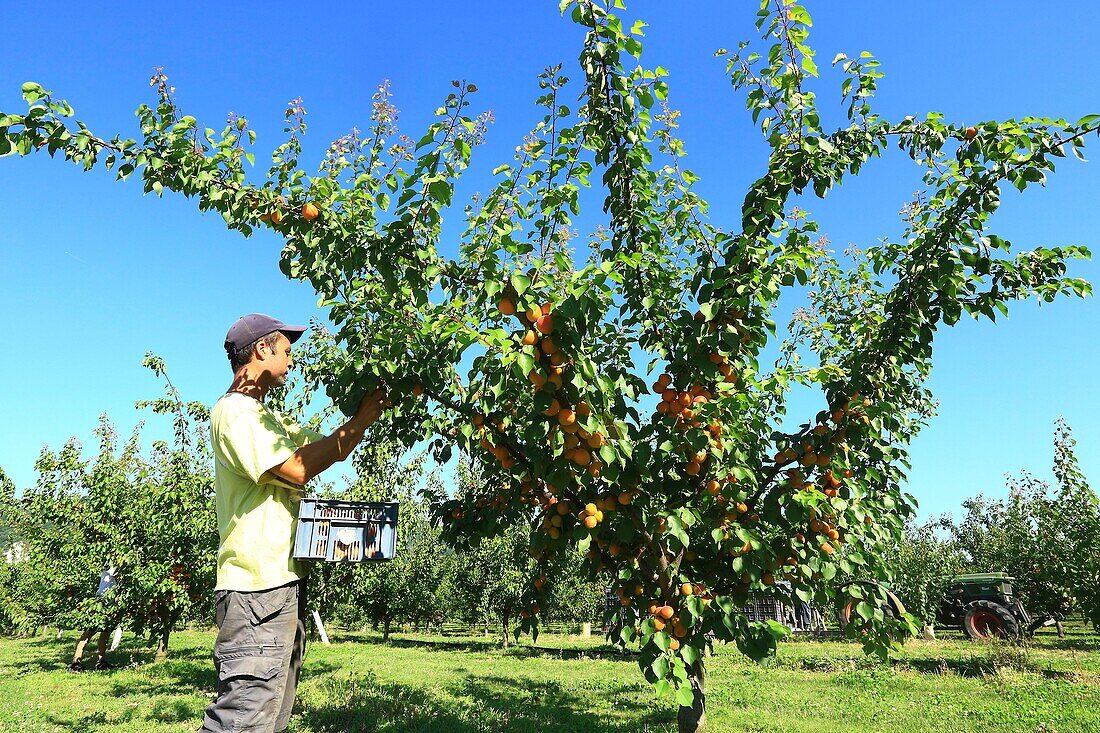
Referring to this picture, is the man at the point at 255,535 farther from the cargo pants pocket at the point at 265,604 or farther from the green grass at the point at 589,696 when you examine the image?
the green grass at the point at 589,696

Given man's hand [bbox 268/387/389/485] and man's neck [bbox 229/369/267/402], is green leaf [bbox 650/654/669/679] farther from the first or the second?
man's neck [bbox 229/369/267/402]

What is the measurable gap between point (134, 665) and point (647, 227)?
1518 cm

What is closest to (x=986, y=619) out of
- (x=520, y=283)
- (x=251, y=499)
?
(x=520, y=283)

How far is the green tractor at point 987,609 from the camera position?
56.6 ft

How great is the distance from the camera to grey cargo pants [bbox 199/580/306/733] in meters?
2.14

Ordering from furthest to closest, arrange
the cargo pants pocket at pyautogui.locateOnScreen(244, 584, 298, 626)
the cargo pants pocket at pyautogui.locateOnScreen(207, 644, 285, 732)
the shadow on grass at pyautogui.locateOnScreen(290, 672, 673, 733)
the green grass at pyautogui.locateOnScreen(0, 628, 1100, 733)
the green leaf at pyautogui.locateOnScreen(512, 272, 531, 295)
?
1. the green grass at pyautogui.locateOnScreen(0, 628, 1100, 733)
2. the shadow on grass at pyautogui.locateOnScreen(290, 672, 673, 733)
3. the green leaf at pyautogui.locateOnScreen(512, 272, 531, 295)
4. the cargo pants pocket at pyautogui.locateOnScreen(244, 584, 298, 626)
5. the cargo pants pocket at pyautogui.locateOnScreen(207, 644, 285, 732)

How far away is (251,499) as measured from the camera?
7.97ft

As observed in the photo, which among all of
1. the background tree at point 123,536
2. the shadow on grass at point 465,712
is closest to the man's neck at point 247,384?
the shadow on grass at point 465,712

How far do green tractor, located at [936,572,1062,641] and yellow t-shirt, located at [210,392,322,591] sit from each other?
777 inches

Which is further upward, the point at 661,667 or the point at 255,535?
the point at 255,535

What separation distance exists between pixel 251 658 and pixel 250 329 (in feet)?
4.29

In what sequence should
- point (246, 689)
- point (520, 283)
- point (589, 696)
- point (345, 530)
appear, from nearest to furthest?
point (246, 689)
point (520, 283)
point (345, 530)
point (589, 696)

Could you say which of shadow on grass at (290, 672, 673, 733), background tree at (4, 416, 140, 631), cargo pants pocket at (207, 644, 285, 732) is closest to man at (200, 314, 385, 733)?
cargo pants pocket at (207, 644, 285, 732)

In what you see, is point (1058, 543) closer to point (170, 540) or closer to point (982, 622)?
point (982, 622)
